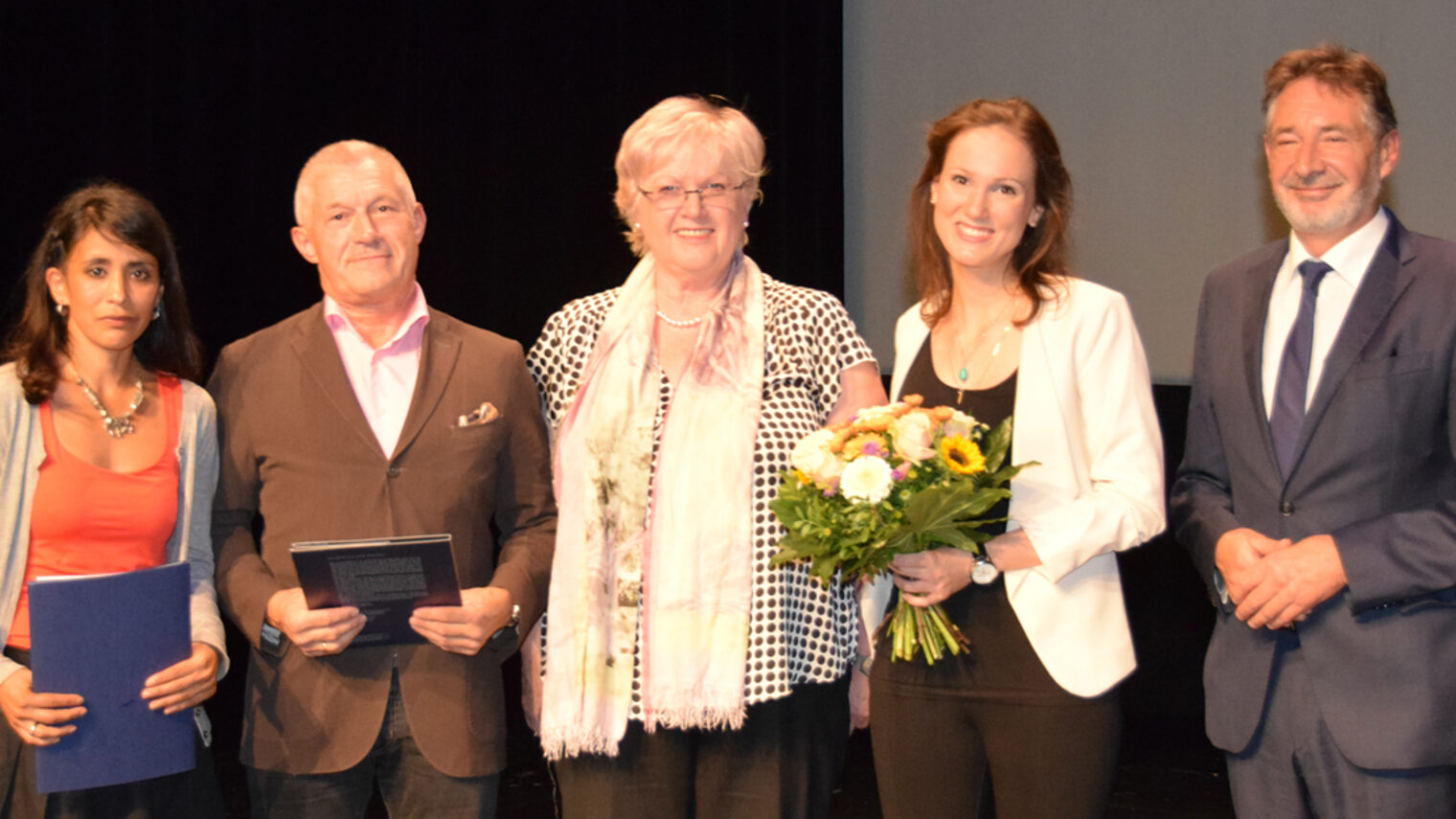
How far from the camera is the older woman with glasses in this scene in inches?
94.7

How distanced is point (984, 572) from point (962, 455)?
0.82 ft

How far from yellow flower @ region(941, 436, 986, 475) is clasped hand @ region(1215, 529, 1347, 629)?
49 cm

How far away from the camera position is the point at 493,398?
8.55 feet

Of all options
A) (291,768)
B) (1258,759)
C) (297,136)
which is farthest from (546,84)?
(1258,759)

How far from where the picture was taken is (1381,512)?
228 centimetres

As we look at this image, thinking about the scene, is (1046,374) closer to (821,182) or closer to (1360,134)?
(1360,134)

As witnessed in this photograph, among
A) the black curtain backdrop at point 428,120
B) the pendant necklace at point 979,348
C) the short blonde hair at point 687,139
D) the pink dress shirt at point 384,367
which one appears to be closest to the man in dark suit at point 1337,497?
the pendant necklace at point 979,348

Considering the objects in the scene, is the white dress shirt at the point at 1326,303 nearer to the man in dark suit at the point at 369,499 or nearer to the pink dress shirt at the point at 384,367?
the man in dark suit at the point at 369,499

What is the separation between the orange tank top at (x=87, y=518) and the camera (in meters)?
2.46

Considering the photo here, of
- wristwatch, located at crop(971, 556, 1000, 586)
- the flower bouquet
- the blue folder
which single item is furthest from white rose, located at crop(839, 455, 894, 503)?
the blue folder

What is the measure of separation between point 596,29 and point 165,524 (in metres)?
4.23

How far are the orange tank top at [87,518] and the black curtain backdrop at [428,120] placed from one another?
8.30 ft

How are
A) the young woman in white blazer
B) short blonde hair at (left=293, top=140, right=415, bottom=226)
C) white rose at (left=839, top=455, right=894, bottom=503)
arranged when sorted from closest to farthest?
white rose at (left=839, top=455, right=894, bottom=503) < the young woman in white blazer < short blonde hair at (left=293, top=140, right=415, bottom=226)

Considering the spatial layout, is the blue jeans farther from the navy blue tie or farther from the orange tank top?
the navy blue tie
